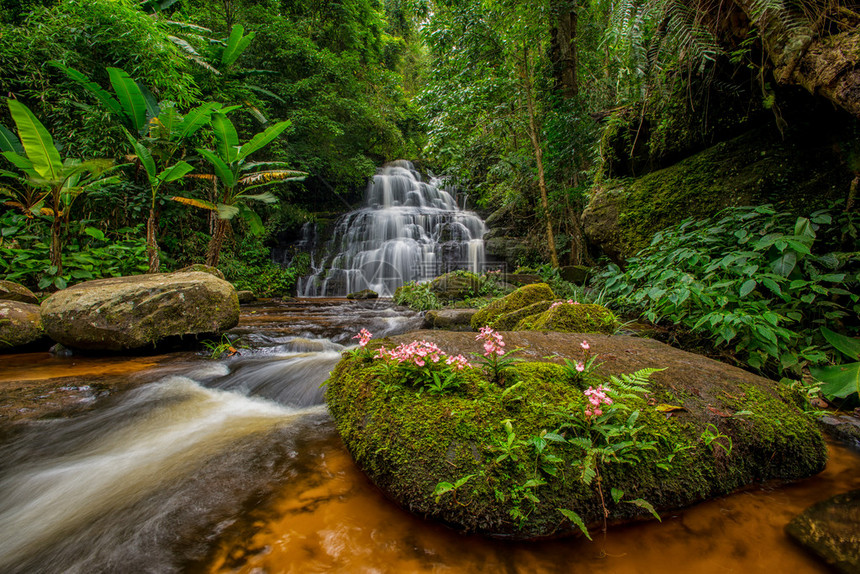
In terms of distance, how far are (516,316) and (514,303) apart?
422 millimetres

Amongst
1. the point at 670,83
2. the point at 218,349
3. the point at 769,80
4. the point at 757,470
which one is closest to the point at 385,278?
the point at 218,349

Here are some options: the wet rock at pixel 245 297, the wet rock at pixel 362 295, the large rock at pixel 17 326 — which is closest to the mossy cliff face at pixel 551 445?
the large rock at pixel 17 326

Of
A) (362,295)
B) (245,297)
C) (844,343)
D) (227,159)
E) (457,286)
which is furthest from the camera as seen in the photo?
(362,295)

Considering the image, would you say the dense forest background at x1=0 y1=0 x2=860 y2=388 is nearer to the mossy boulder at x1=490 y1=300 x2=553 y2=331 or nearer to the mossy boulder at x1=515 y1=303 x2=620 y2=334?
the mossy boulder at x1=515 y1=303 x2=620 y2=334

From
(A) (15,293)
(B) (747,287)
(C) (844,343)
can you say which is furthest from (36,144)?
(C) (844,343)

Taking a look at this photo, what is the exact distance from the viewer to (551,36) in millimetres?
7262

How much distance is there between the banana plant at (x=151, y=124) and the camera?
234 inches

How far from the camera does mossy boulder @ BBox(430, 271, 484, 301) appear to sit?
809 cm

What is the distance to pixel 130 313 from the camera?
3891 millimetres

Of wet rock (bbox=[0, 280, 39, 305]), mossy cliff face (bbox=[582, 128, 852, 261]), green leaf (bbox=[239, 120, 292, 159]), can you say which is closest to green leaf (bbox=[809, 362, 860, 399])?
mossy cliff face (bbox=[582, 128, 852, 261])

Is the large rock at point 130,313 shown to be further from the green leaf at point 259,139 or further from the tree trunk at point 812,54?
the tree trunk at point 812,54

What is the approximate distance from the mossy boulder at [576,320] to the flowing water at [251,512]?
1792mm

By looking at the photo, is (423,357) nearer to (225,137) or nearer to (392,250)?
(225,137)

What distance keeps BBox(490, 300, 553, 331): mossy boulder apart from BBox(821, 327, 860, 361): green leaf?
2.27 meters
